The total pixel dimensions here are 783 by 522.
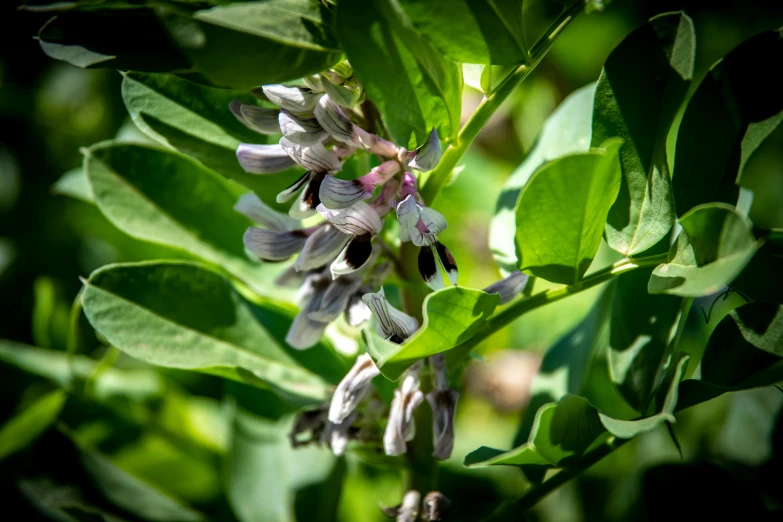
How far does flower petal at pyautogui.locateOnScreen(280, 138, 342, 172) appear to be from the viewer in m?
0.84

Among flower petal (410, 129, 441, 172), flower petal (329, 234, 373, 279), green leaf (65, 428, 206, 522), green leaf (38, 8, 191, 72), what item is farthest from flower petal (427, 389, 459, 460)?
green leaf (65, 428, 206, 522)

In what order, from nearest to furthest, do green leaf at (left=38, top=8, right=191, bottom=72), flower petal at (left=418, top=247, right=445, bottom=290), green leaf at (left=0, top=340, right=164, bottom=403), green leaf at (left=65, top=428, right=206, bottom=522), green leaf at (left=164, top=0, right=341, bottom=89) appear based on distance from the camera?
1. green leaf at (left=164, top=0, right=341, bottom=89)
2. green leaf at (left=38, top=8, right=191, bottom=72)
3. flower petal at (left=418, top=247, right=445, bottom=290)
4. green leaf at (left=65, top=428, right=206, bottom=522)
5. green leaf at (left=0, top=340, right=164, bottom=403)

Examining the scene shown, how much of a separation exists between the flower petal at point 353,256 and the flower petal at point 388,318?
1.6 inches

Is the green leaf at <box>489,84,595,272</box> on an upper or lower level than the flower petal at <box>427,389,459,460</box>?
upper

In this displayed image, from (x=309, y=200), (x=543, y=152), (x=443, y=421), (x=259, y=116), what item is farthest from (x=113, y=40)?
(x=543, y=152)

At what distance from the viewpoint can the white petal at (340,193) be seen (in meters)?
0.81

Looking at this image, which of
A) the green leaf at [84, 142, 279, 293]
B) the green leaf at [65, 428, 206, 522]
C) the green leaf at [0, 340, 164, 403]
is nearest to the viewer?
the green leaf at [84, 142, 279, 293]

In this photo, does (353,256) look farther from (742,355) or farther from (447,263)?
(742,355)

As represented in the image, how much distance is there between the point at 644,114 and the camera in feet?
2.87

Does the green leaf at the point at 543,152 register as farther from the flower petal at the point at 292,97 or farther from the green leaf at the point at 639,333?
the flower petal at the point at 292,97

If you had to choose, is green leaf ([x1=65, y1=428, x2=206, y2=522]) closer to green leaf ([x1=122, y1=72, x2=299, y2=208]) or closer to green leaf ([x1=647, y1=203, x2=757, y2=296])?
green leaf ([x1=122, y1=72, x2=299, y2=208])

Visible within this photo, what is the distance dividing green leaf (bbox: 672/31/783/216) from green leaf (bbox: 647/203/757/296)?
114 millimetres

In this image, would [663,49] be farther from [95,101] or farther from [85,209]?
[95,101]

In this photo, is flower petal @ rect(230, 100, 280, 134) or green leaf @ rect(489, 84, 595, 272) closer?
flower petal @ rect(230, 100, 280, 134)
